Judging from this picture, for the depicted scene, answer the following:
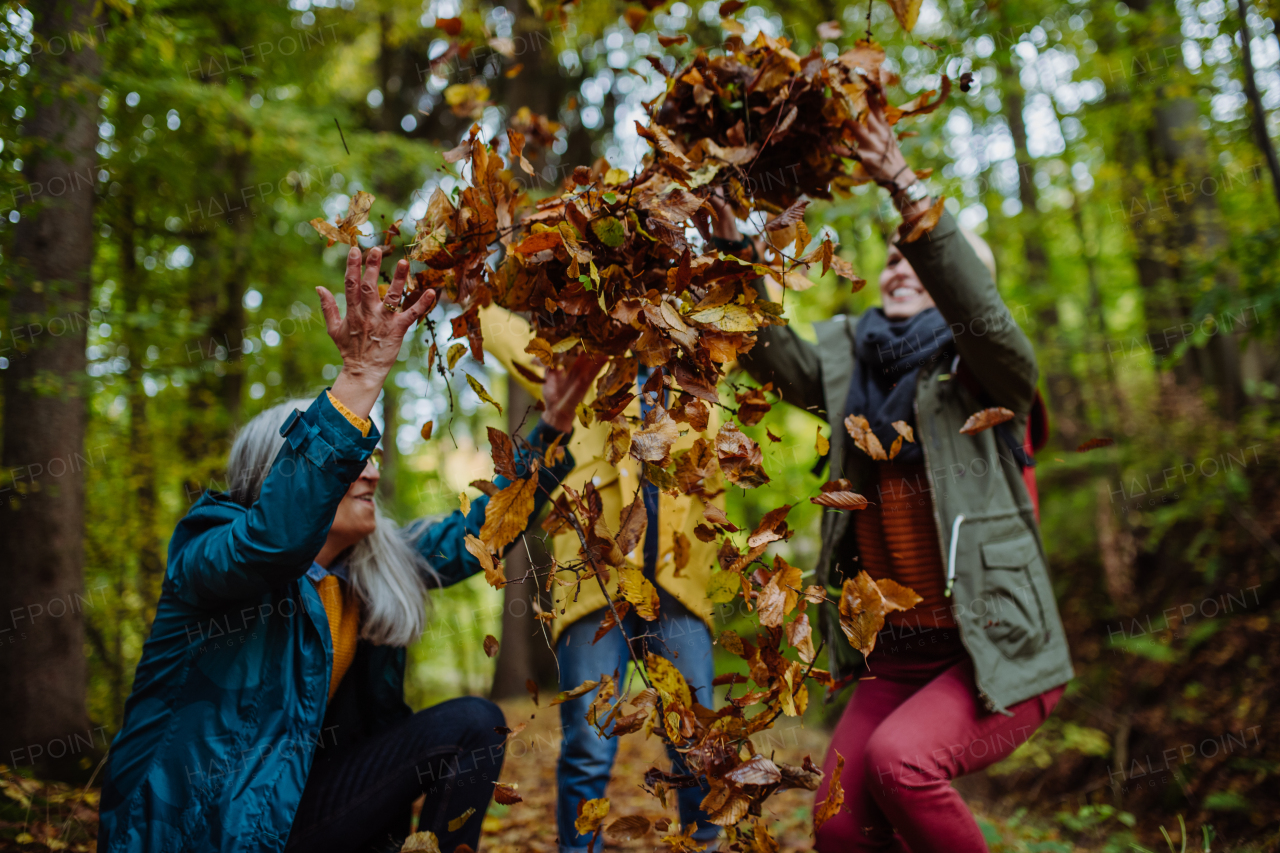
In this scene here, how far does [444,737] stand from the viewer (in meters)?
1.98

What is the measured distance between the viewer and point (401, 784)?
1.92m

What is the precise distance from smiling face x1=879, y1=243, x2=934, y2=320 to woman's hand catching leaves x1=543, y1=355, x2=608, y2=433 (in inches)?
40.4

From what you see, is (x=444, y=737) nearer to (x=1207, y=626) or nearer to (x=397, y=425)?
(x=1207, y=626)

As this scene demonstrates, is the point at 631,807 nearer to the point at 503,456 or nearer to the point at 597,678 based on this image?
the point at 597,678

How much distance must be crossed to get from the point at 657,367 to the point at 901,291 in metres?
1.25

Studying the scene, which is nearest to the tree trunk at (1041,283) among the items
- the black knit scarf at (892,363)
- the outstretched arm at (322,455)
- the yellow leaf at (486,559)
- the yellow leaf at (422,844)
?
the black knit scarf at (892,363)

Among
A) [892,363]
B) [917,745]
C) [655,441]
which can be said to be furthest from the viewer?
[892,363]

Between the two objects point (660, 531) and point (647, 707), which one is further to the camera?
point (660, 531)

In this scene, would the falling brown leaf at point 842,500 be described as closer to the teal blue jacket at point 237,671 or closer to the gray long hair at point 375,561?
the teal blue jacket at point 237,671

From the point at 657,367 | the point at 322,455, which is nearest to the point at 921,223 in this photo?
the point at 657,367

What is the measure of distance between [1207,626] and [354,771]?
4.72 m

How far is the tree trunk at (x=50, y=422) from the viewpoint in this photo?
318cm

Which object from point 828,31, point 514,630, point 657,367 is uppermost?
point 828,31

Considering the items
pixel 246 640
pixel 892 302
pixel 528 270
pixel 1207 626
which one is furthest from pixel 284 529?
pixel 1207 626
